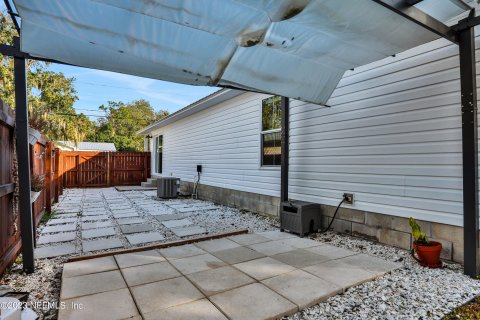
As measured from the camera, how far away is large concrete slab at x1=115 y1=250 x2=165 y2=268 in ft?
9.44

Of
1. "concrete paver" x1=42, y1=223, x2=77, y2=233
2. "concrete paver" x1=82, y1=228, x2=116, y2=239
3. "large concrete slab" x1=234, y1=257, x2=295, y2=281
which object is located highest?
"large concrete slab" x1=234, y1=257, x2=295, y2=281

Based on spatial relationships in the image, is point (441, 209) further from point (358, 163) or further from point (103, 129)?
point (103, 129)

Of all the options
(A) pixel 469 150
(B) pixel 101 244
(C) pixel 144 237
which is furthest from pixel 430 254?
(B) pixel 101 244

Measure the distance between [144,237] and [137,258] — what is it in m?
1.12

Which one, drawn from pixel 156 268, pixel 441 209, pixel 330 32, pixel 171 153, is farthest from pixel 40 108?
pixel 441 209

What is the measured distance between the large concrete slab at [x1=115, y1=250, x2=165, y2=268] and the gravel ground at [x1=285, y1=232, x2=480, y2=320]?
1719 millimetres

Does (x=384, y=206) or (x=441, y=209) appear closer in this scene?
(x=441, y=209)

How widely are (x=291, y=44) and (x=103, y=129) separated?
99.5 ft

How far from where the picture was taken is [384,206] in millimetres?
3496

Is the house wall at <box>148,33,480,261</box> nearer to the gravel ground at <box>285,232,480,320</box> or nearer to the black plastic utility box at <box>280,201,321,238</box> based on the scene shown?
the black plastic utility box at <box>280,201,321,238</box>

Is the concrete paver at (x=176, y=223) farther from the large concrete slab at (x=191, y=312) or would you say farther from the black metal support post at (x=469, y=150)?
the black metal support post at (x=469, y=150)

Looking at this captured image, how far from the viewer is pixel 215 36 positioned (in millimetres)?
2510

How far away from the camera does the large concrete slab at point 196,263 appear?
8.97ft

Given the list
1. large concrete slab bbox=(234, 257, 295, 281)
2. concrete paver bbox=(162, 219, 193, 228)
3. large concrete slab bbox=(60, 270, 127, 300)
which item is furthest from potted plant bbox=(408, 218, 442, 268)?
concrete paver bbox=(162, 219, 193, 228)
